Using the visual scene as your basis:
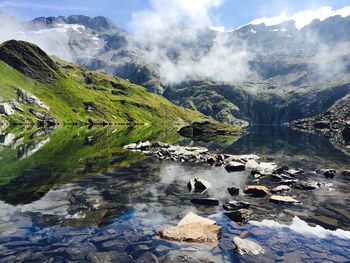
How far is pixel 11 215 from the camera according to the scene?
2945cm

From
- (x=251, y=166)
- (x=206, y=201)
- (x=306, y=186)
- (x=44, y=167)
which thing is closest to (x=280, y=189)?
(x=306, y=186)

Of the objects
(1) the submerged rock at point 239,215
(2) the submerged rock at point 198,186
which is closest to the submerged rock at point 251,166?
(2) the submerged rock at point 198,186

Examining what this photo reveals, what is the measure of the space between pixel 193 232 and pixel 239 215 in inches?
238

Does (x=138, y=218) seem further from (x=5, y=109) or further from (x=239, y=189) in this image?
(x=5, y=109)

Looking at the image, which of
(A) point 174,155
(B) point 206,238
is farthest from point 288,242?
(A) point 174,155

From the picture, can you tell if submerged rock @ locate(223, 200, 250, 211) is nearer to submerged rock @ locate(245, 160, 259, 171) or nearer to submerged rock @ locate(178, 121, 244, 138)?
submerged rock @ locate(245, 160, 259, 171)

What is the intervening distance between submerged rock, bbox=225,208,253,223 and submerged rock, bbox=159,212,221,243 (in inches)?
132

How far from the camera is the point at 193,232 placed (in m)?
25.3

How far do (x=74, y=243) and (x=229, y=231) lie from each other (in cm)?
1118

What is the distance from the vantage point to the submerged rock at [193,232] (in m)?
24.6

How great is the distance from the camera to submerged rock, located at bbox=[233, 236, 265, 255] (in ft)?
74.0

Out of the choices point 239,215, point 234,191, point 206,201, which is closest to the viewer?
point 239,215

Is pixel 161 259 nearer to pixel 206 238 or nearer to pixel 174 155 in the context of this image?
pixel 206 238

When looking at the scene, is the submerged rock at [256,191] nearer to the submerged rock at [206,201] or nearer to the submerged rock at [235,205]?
the submerged rock at [235,205]
